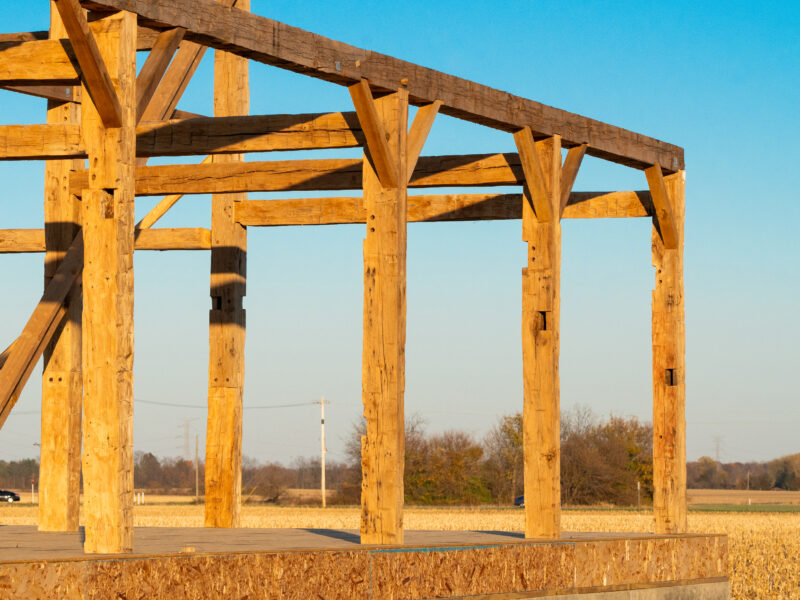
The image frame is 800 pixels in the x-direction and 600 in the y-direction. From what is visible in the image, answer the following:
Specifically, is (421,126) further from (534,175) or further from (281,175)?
(281,175)

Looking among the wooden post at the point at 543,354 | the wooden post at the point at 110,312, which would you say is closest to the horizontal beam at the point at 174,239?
the wooden post at the point at 543,354

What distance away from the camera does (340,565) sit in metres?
8.98

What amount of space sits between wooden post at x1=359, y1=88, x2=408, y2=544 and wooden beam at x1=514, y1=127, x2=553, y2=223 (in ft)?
5.70

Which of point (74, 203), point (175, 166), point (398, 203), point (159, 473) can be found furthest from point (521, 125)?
point (159, 473)

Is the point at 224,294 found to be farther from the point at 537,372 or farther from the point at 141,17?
the point at 141,17

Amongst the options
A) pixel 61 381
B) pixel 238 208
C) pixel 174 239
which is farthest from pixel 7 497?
pixel 61 381

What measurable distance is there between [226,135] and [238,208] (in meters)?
3.05

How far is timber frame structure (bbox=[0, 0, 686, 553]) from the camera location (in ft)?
26.6

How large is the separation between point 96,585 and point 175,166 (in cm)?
622

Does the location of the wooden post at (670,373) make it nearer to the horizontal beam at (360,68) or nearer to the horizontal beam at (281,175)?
the horizontal beam at (360,68)

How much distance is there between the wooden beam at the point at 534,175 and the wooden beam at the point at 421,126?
1141mm

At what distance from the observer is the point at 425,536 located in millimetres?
11633

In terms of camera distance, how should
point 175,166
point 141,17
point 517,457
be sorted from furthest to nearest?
1. point 517,457
2. point 175,166
3. point 141,17

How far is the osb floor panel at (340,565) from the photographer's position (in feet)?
24.8
